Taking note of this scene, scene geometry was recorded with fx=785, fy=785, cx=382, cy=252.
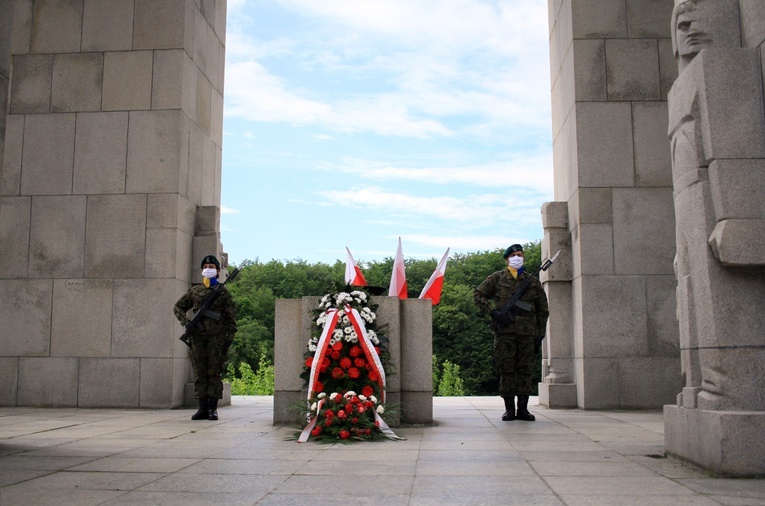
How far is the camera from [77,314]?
41.0 feet

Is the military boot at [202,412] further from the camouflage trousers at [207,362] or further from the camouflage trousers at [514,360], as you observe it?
the camouflage trousers at [514,360]

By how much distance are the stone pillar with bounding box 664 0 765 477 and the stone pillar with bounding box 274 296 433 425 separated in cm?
393

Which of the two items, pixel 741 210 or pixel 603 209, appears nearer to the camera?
pixel 741 210

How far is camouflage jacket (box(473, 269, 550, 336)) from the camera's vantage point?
10.5 metres

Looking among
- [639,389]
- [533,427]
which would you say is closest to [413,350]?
[533,427]

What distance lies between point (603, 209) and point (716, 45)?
6054 millimetres

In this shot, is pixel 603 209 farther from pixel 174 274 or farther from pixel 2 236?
pixel 2 236

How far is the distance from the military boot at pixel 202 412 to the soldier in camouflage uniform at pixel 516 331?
12.9ft

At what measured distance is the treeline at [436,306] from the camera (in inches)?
1940

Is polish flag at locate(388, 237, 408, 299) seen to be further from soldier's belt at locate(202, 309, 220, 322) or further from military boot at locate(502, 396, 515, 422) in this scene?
soldier's belt at locate(202, 309, 220, 322)

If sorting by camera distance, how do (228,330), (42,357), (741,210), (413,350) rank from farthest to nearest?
(42,357) → (228,330) → (413,350) → (741,210)

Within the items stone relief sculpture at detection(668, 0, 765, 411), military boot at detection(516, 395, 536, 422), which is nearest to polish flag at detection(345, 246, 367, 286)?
military boot at detection(516, 395, 536, 422)

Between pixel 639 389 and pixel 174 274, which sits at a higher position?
pixel 174 274

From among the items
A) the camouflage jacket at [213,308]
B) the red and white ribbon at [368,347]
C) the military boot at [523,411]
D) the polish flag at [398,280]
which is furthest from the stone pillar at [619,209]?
the camouflage jacket at [213,308]
